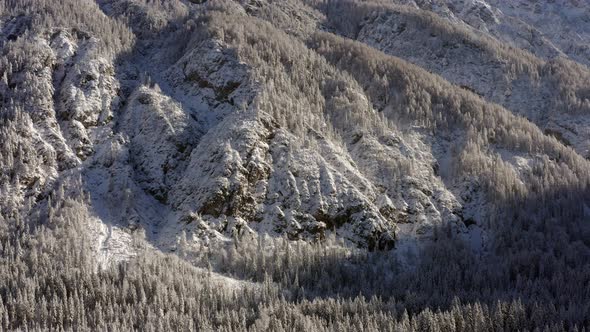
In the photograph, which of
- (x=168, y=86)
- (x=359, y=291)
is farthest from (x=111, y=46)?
(x=359, y=291)

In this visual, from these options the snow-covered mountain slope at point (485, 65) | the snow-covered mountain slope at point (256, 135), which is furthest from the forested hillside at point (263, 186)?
the snow-covered mountain slope at point (485, 65)

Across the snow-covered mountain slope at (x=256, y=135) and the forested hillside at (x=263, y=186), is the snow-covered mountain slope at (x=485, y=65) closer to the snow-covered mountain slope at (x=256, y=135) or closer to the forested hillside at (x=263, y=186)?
the snow-covered mountain slope at (x=256, y=135)

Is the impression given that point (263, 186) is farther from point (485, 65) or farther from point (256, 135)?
point (485, 65)

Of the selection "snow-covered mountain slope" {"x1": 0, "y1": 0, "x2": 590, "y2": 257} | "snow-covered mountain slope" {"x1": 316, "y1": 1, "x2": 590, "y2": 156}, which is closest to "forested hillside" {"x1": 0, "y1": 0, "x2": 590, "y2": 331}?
"snow-covered mountain slope" {"x1": 0, "y1": 0, "x2": 590, "y2": 257}

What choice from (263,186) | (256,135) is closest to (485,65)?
(256,135)

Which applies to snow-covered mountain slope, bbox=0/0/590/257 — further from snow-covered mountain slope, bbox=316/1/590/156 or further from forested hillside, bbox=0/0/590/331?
snow-covered mountain slope, bbox=316/1/590/156
